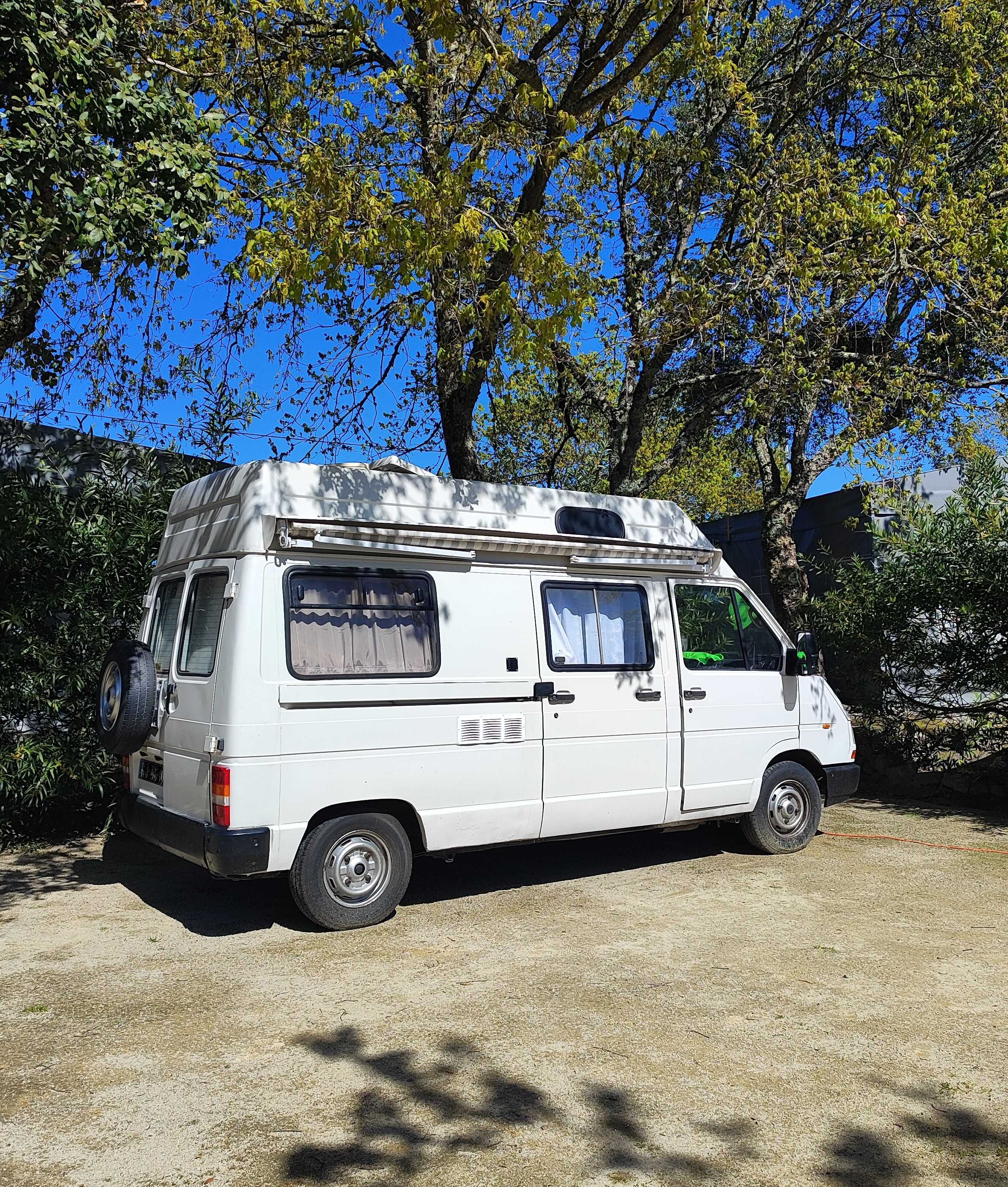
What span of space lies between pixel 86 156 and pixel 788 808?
670 centimetres

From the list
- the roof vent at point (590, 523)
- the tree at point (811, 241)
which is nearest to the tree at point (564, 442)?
the tree at point (811, 241)

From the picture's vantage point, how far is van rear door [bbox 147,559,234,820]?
5.73 metres

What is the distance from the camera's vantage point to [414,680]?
6164 mm

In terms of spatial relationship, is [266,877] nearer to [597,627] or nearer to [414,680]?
[414,680]

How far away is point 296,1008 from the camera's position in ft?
15.8

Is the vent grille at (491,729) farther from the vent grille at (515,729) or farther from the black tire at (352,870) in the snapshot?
the black tire at (352,870)

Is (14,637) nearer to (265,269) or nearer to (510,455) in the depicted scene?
(265,269)

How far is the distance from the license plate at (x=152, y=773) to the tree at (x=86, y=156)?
3167 mm

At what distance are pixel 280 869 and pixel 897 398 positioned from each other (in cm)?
860

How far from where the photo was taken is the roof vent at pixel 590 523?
692 cm

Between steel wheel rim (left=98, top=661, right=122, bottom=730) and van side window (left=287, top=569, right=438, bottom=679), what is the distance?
130cm

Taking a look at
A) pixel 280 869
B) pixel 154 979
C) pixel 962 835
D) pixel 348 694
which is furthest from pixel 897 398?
pixel 154 979

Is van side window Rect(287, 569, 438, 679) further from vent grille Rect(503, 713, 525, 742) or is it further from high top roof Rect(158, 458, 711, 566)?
vent grille Rect(503, 713, 525, 742)

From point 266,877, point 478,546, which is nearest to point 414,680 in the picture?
point 478,546
